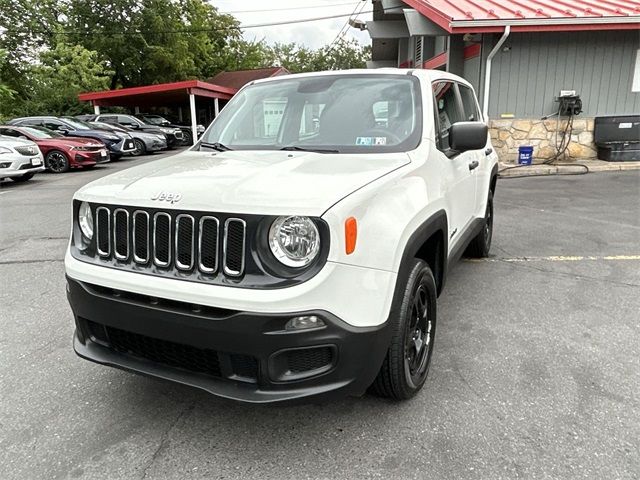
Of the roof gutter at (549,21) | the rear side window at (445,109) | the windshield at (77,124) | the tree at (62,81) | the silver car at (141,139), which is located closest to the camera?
the rear side window at (445,109)

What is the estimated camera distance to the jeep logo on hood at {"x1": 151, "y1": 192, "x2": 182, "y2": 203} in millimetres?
2135

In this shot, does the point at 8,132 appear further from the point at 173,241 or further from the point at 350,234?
the point at 350,234

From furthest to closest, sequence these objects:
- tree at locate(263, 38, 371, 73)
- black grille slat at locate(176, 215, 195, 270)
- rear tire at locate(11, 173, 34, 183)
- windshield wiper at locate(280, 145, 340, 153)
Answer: tree at locate(263, 38, 371, 73) → rear tire at locate(11, 173, 34, 183) → windshield wiper at locate(280, 145, 340, 153) → black grille slat at locate(176, 215, 195, 270)

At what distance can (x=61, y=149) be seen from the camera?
13859 mm

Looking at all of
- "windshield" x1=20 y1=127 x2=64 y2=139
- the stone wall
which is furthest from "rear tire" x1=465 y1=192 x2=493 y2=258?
"windshield" x1=20 y1=127 x2=64 y2=139

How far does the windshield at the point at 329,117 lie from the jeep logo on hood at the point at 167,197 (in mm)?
1078

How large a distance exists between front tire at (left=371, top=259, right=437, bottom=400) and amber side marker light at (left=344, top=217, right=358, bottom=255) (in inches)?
18.2

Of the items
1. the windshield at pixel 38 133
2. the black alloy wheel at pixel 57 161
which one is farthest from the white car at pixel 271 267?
the windshield at pixel 38 133

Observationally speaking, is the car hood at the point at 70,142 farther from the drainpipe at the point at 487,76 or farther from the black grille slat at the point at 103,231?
the black grille slat at the point at 103,231

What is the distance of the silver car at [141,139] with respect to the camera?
1852cm

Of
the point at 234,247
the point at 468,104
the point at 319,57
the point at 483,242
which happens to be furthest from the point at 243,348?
the point at 319,57

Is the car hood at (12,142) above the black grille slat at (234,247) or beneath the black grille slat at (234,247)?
beneath

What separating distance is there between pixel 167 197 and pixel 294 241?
0.61 metres

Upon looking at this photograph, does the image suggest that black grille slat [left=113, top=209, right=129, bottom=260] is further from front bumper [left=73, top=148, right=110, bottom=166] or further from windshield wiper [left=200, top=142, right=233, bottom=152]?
front bumper [left=73, top=148, right=110, bottom=166]
